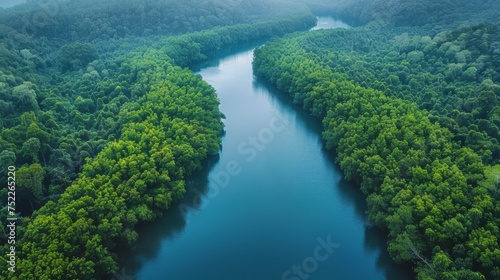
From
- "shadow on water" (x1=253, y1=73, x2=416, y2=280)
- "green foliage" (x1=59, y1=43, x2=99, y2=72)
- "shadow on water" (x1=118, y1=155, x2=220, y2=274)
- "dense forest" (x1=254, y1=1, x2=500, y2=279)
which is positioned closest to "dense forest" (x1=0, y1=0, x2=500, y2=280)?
Answer: "dense forest" (x1=254, y1=1, x2=500, y2=279)

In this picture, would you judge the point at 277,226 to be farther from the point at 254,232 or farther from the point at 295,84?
the point at 295,84

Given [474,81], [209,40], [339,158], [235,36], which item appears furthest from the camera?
[235,36]

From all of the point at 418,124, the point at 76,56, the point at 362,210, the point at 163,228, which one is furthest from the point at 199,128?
the point at 76,56

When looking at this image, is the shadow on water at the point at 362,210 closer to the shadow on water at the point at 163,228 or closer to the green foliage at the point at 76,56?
the shadow on water at the point at 163,228

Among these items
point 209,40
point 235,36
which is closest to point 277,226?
point 209,40

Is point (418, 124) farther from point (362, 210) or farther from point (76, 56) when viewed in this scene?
point (76, 56)

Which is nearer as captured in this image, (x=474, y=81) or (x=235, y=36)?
(x=474, y=81)
